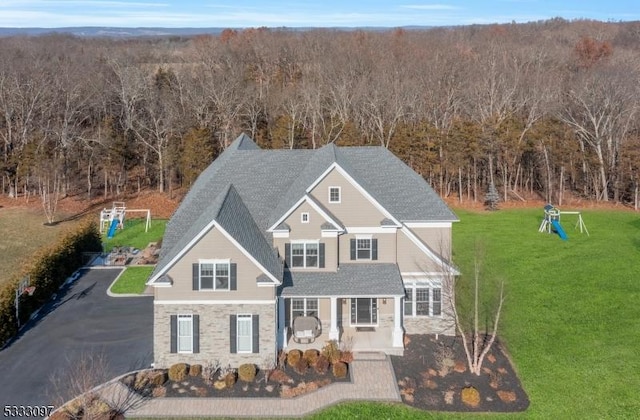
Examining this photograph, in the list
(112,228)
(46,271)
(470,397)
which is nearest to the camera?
(470,397)

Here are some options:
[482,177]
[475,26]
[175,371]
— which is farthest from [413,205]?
[475,26]

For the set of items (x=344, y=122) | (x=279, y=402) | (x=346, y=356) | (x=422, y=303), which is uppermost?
(x=344, y=122)

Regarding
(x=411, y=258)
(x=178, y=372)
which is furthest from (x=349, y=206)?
(x=178, y=372)

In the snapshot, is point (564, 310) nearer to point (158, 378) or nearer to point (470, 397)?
point (470, 397)

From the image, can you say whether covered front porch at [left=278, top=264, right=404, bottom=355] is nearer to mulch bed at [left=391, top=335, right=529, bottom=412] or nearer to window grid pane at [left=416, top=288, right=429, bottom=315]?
mulch bed at [left=391, top=335, right=529, bottom=412]

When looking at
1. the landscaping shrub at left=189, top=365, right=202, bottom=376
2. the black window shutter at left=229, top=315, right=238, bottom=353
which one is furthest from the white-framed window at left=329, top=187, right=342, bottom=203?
the landscaping shrub at left=189, top=365, right=202, bottom=376

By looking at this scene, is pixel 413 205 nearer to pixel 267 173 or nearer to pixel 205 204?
pixel 267 173

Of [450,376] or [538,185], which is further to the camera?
[538,185]
